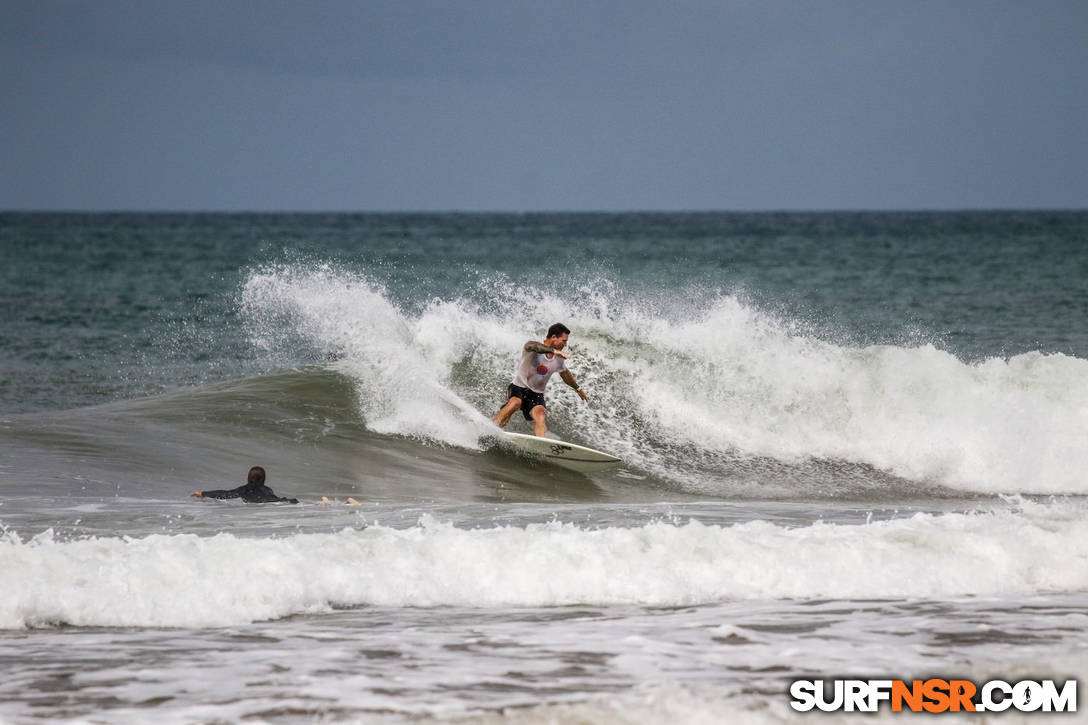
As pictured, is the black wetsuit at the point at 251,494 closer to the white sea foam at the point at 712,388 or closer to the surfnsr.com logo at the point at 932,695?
the white sea foam at the point at 712,388

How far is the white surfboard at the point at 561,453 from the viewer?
1463cm

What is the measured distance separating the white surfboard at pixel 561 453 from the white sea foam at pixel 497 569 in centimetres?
503

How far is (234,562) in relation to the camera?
27.4 feet

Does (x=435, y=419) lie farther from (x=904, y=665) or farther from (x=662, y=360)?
(x=904, y=665)

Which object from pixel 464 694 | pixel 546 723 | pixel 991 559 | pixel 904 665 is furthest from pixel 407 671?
pixel 991 559

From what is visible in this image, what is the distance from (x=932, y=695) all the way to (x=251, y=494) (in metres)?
6.88

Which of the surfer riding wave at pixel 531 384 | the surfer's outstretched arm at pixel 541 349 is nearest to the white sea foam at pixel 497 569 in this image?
the surfer's outstretched arm at pixel 541 349

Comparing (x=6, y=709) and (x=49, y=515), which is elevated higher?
(x=49, y=515)

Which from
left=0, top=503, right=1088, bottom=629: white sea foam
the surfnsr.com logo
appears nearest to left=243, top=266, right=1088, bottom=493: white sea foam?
left=0, top=503, right=1088, bottom=629: white sea foam

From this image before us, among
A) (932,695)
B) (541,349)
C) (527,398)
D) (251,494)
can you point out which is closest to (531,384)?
(527,398)

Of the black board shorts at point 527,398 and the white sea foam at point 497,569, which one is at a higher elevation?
the black board shorts at point 527,398

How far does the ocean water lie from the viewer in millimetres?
6551

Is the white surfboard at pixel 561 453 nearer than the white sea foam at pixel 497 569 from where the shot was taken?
No

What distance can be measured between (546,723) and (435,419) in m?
10.0
